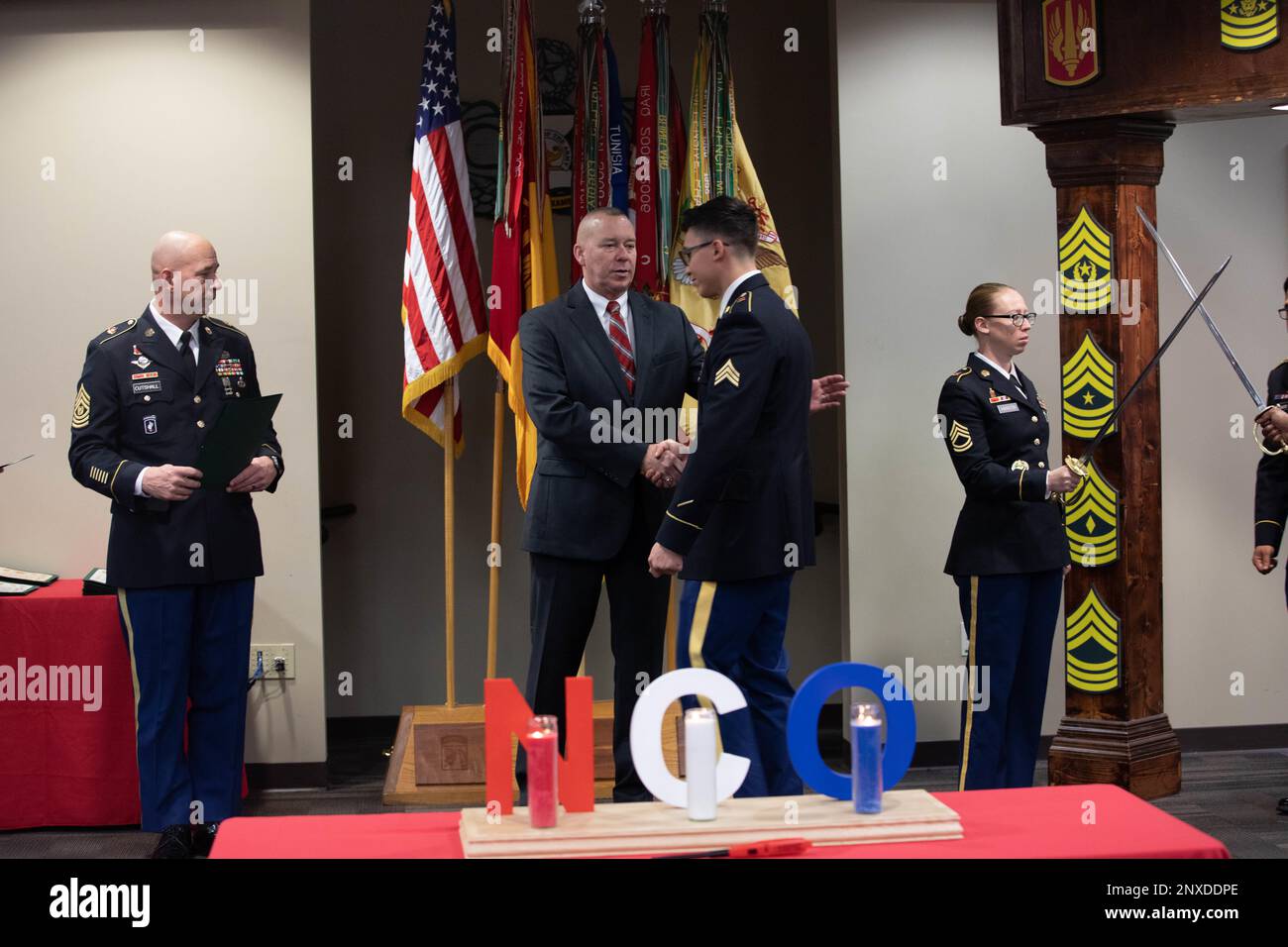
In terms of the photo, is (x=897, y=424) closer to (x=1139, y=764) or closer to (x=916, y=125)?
(x=916, y=125)

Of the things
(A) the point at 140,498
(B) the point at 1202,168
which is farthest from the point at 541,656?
(B) the point at 1202,168

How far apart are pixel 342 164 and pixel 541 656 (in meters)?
2.38

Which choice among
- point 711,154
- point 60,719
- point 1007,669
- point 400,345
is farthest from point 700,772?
point 400,345

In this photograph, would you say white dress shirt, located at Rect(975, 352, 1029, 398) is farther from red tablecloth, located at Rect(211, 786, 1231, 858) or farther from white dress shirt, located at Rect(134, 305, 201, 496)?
white dress shirt, located at Rect(134, 305, 201, 496)

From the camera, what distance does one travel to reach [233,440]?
3.74 metres

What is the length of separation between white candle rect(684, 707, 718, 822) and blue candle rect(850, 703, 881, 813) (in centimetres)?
22

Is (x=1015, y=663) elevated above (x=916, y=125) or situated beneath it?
situated beneath

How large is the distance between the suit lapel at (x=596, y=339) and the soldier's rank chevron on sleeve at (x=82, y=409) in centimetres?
134

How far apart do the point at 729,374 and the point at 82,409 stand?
1832 mm

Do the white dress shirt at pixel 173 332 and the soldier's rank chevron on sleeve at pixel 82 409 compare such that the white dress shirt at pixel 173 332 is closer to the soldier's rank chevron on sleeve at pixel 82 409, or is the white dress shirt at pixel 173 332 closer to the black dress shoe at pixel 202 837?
the soldier's rank chevron on sleeve at pixel 82 409

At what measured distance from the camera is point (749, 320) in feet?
10.6

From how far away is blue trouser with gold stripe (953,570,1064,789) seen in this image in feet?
12.7

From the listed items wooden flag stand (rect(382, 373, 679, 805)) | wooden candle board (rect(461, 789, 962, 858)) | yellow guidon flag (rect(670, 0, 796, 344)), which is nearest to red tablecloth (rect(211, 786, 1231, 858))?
wooden candle board (rect(461, 789, 962, 858))

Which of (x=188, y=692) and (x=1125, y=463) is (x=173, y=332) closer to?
(x=188, y=692)
